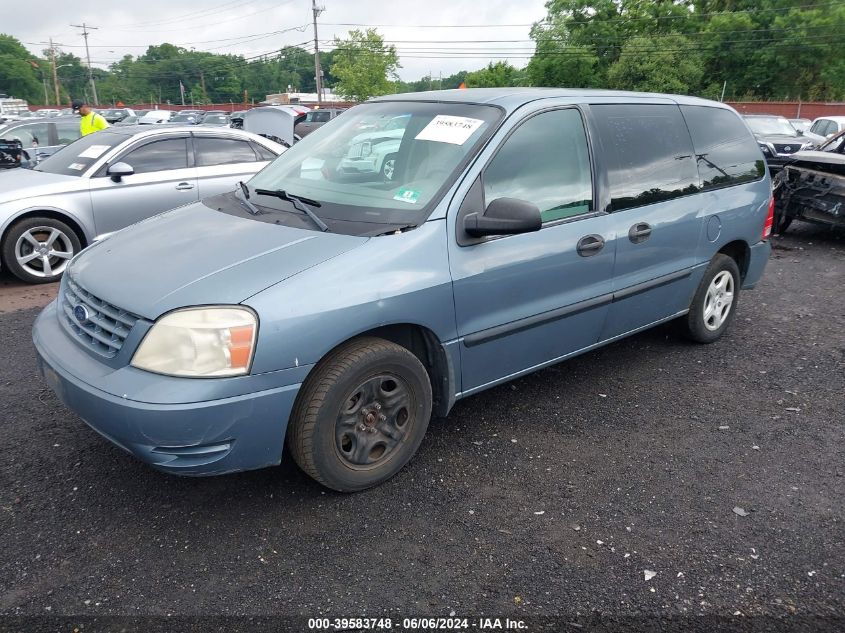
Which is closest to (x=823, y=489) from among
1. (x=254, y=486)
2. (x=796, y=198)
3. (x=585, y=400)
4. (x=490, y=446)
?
(x=585, y=400)

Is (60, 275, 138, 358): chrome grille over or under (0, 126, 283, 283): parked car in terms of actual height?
under

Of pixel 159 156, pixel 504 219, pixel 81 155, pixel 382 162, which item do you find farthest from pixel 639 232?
pixel 81 155

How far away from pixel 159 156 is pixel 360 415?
216 inches

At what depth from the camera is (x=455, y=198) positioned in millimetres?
3172

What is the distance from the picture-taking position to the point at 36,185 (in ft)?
22.0

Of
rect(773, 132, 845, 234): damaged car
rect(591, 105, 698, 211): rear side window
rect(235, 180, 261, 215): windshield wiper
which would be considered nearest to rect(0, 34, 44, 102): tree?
rect(773, 132, 845, 234): damaged car

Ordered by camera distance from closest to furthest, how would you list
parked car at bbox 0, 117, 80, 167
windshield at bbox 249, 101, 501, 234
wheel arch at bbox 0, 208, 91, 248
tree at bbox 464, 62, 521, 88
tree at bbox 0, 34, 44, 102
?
windshield at bbox 249, 101, 501, 234
wheel arch at bbox 0, 208, 91, 248
parked car at bbox 0, 117, 80, 167
tree at bbox 464, 62, 521, 88
tree at bbox 0, 34, 44, 102

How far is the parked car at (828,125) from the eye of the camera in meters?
19.2

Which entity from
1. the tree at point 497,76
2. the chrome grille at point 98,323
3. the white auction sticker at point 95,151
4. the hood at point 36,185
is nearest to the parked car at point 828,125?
the white auction sticker at point 95,151

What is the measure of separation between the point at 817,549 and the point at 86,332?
10.6 feet

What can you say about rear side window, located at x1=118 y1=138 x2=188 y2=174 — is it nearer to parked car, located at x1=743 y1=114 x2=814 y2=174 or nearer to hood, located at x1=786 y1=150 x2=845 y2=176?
hood, located at x1=786 y1=150 x2=845 y2=176

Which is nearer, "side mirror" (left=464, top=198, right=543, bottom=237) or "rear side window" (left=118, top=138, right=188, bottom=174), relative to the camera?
"side mirror" (left=464, top=198, right=543, bottom=237)

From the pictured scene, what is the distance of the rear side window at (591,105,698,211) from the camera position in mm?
3912

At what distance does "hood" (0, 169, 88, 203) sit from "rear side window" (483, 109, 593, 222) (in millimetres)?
5174
